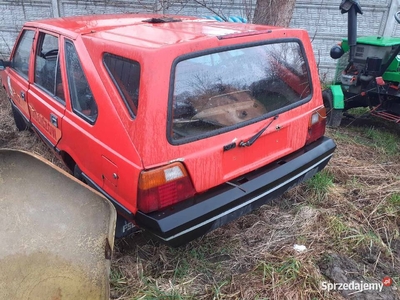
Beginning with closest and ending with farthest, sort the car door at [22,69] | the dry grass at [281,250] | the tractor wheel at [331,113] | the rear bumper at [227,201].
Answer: the rear bumper at [227,201] < the dry grass at [281,250] < the car door at [22,69] < the tractor wheel at [331,113]

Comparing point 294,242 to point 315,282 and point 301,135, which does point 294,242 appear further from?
point 301,135

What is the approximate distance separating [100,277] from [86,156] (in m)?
0.93

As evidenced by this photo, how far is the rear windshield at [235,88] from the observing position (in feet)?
6.86

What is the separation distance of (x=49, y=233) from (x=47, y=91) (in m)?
1.55

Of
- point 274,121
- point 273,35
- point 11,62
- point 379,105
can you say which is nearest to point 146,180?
point 274,121

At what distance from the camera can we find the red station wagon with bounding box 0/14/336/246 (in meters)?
1.99

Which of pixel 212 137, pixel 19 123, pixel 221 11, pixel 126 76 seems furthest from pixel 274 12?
pixel 19 123

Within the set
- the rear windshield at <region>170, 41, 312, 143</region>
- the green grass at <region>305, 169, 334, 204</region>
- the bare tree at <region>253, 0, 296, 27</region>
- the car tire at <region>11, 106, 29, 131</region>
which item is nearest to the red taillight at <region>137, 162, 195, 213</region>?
the rear windshield at <region>170, 41, 312, 143</region>

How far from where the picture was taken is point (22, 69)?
3629 millimetres

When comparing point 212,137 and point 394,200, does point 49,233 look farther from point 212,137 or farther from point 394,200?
point 394,200

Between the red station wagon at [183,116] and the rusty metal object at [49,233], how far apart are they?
0.94 ft

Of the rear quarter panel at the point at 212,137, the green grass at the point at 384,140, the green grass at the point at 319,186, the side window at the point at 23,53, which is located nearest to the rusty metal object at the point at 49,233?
the rear quarter panel at the point at 212,137

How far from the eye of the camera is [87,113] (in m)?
2.37

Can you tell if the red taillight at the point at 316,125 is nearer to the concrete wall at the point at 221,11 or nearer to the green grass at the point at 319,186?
the green grass at the point at 319,186
